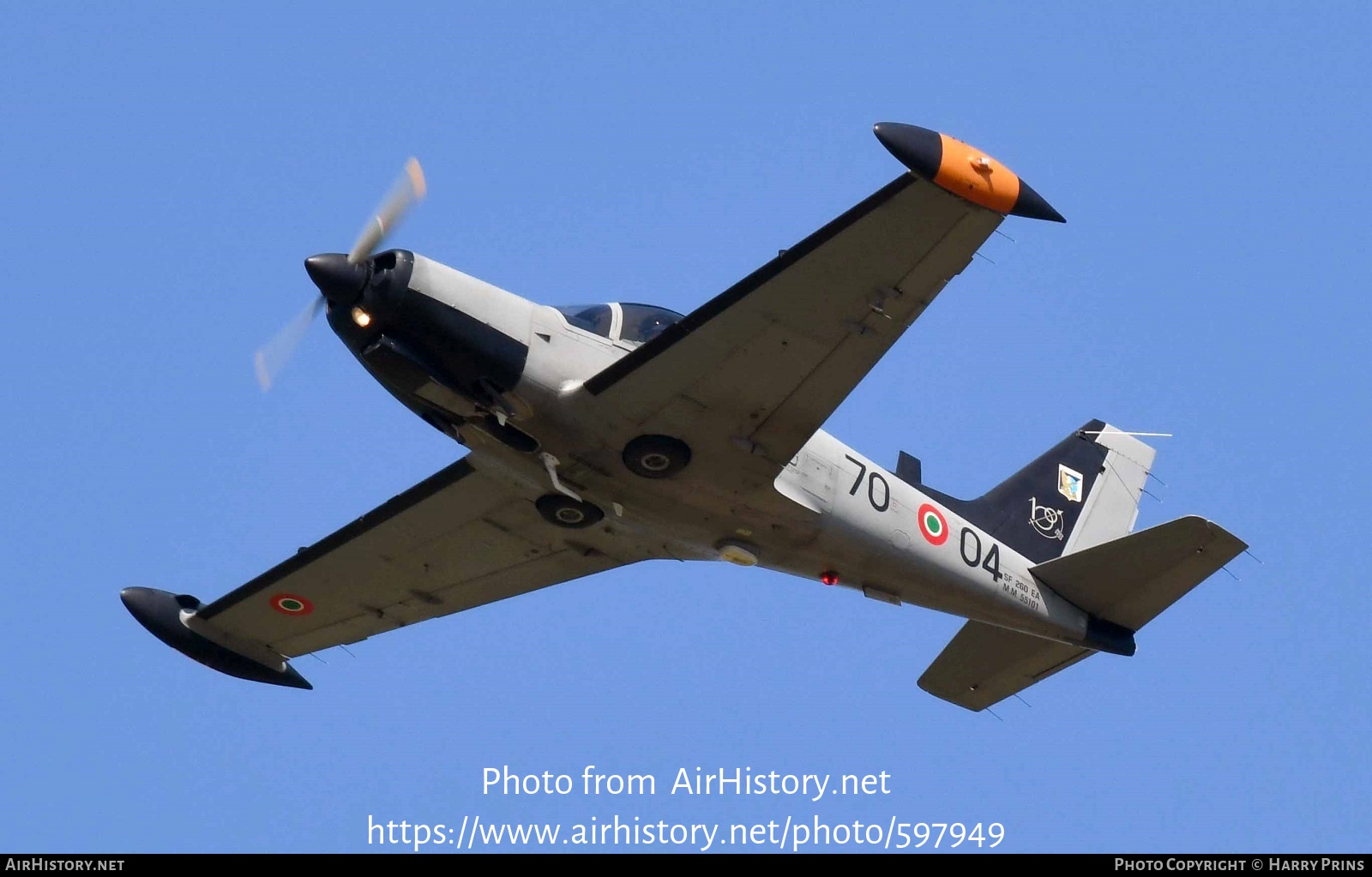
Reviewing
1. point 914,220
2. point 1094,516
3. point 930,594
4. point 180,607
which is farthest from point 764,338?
point 180,607

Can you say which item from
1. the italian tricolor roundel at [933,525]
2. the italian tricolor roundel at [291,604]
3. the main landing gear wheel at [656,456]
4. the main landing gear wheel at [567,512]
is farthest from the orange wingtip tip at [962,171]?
the italian tricolor roundel at [291,604]

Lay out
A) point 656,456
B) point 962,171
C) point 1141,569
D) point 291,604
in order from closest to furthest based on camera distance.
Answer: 1. point 962,171
2. point 656,456
3. point 1141,569
4. point 291,604

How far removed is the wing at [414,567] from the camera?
79.3 feet

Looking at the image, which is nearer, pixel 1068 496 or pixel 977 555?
pixel 977 555

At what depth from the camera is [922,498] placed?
2434 cm

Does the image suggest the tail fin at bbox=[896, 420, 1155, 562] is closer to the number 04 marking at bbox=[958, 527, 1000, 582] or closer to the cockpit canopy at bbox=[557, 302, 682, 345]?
the number 04 marking at bbox=[958, 527, 1000, 582]

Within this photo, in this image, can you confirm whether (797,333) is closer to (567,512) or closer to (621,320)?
(621,320)

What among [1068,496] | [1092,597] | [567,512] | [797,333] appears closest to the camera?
[797,333]

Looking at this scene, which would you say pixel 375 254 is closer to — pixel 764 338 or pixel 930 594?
pixel 764 338

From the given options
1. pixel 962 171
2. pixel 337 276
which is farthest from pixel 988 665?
pixel 337 276

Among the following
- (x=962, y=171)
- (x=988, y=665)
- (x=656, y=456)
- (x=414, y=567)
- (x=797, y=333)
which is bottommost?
(x=414, y=567)

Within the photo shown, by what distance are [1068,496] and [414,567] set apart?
1022 cm

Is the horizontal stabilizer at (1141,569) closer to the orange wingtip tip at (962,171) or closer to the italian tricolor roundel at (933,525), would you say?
the italian tricolor roundel at (933,525)

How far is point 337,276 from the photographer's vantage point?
19.7 m
